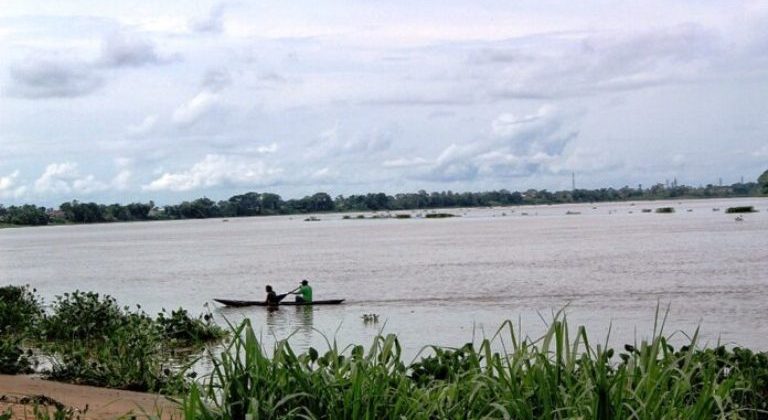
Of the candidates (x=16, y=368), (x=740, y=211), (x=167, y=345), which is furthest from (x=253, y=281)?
(x=740, y=211)

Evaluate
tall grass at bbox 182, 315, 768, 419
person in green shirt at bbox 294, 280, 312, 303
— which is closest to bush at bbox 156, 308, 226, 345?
person in green shirt at bbox 294, 280, 312, 303

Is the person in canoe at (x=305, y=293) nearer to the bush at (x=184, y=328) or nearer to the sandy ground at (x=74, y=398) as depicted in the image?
the bush at (x=184, y=328)

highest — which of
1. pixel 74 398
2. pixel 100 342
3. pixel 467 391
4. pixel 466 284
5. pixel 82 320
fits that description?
pixel 467 391

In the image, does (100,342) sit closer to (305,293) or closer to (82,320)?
(82,320)

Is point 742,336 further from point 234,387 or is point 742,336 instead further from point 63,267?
point 63,267

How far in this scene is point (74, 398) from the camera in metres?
12.2

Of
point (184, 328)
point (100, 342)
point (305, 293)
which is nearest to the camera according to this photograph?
point (100, 342)

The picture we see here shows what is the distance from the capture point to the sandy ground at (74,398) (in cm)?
1052

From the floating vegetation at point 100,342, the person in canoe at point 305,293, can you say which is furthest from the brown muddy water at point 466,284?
the floating vegetation at point 100,342

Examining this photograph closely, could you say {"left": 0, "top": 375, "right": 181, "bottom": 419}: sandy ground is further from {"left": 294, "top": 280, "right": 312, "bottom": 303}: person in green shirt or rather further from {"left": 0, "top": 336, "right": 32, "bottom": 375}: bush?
{"left": 294, "top": 280, "right": 312, "bottom": 303}: person in green shirt

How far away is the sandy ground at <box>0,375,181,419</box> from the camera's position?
414 inches

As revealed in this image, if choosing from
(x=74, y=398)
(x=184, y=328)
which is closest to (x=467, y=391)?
(x=74, y=398)

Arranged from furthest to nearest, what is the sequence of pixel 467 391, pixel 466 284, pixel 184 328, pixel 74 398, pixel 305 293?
pixel 466 284, pixel 305 293, pixel 184 328, pixel 74 398, pixel 467 391

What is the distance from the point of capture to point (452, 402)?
6.39 m
